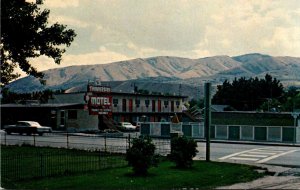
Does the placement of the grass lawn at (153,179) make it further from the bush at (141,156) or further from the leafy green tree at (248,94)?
the leafy green tree at (248,94)

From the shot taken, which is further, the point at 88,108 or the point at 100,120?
the point at 100,120

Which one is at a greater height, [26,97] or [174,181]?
[26,97]

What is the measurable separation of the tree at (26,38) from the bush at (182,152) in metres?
6.42

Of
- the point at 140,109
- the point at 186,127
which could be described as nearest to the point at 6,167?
the point at 186,127

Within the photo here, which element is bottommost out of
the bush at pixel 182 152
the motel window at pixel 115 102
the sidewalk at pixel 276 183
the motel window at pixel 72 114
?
the sidewalk at pixel 276 183

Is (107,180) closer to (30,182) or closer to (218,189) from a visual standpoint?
(30,182)

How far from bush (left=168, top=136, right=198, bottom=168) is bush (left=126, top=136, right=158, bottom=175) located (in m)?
1.88

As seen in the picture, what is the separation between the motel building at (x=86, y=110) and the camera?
58375 mm

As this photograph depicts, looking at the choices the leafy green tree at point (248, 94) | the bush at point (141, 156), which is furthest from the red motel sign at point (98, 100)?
the leafy green tree at point (248, 94)

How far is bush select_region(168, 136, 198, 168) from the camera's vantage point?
18094 mm

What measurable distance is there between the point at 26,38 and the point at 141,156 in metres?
7.22

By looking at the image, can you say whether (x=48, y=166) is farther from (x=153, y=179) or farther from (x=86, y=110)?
(x=86, y=110)

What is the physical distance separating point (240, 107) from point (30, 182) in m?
97.7

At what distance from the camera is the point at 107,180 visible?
1495 centimetres
